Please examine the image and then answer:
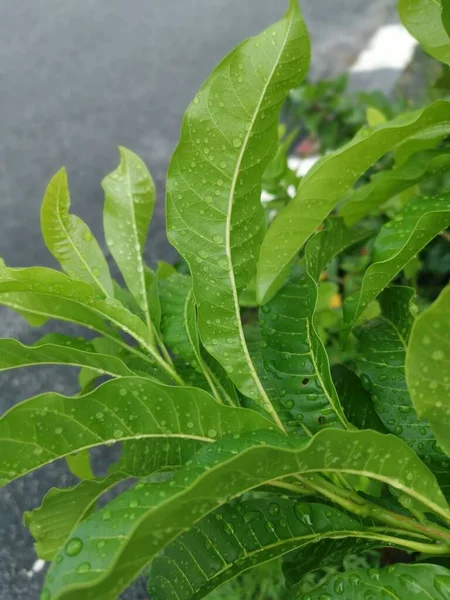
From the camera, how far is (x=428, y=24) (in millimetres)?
603

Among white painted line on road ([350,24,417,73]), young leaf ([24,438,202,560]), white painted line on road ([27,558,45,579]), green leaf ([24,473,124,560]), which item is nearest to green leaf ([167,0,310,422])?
→ young leaf ([24,438,202,560])

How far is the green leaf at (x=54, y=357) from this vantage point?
572 millimetres

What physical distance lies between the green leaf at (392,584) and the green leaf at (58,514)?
0.26 m

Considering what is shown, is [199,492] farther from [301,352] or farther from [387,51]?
[387,51]

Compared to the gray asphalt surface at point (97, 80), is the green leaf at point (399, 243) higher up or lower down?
lower down

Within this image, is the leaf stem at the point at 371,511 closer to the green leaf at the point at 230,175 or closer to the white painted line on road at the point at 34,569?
the green leaf at the point at 230,175

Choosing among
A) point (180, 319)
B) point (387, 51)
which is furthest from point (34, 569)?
point (387, 51)

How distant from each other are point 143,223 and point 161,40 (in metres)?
4.40

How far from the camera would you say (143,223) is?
27.9 inches

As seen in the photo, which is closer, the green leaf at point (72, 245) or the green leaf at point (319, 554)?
the green leaf at point (319, 554)

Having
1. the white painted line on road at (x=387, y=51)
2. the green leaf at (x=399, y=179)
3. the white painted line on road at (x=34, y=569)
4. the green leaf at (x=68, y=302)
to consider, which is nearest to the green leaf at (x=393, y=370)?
the green leaf at (x=399, y=179)

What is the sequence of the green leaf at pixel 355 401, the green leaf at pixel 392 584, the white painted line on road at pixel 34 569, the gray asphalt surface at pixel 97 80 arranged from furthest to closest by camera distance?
the gray asphalt surface at pixel 97 80
the white painted line on road at pixel 34 569
the green leaf at pixel 355 401
the green leaf at pixel 392 584

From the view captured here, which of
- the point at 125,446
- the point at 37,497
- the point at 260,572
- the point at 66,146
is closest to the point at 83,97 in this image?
the point at 66,146

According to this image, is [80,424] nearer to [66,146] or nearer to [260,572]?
[260,572]
